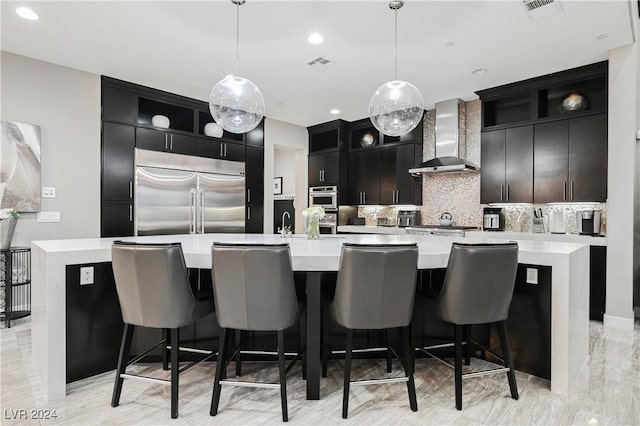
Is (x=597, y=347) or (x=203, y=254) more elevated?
(x=203, y=254)

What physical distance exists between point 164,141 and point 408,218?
398 centimetres

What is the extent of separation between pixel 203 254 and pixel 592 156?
14.6 ft

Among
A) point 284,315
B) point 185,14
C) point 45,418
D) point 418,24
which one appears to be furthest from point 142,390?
point 418,24

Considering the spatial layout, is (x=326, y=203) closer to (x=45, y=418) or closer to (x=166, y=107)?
(x=166, y=107)

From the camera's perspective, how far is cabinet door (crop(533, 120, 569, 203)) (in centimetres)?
439

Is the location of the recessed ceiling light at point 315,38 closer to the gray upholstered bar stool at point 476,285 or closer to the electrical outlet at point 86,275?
the gray upholstered bar stool at point 476,285

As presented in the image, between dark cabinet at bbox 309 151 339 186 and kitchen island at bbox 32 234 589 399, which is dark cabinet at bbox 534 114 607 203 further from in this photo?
dark cabinet at bbox 309 151 339 186

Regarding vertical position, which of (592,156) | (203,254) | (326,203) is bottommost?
(203,254)

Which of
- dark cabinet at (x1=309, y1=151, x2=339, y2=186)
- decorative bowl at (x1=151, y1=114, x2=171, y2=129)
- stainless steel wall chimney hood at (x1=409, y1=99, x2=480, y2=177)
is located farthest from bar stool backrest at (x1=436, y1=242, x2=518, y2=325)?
dark cabinet at (x1=309, y1=151, x2=339, y2=186)

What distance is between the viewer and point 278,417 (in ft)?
6.73

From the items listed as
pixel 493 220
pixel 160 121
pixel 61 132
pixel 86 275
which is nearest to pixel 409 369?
pixel 86 275

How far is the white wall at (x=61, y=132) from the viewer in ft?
13.0

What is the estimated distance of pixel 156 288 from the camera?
201 centimetres

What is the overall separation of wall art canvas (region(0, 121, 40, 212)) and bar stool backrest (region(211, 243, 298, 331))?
3357 mm
